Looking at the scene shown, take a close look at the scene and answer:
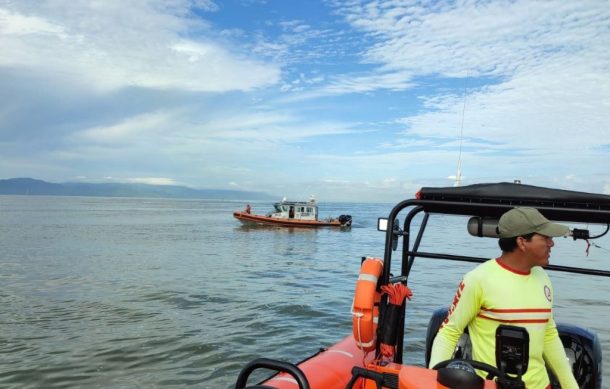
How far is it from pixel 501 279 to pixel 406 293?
0.83 meters

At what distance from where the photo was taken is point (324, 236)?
1442 inches

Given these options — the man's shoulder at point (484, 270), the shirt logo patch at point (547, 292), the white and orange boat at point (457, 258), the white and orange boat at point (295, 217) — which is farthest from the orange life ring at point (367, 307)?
the white and orange boat at point (295, 217)

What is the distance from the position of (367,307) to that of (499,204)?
3.54 feet

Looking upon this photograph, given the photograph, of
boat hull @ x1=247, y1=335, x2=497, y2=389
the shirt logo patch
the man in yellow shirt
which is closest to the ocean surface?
the shirt logo patch

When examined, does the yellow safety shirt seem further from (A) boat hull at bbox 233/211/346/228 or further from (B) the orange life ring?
(A) boat hull at bbox 233/211/346/228

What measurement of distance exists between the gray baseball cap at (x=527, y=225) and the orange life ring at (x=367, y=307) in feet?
2.99

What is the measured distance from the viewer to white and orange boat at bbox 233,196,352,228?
39.4 m

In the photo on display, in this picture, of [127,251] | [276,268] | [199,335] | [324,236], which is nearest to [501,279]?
[199,335]

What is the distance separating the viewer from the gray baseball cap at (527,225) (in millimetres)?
2188

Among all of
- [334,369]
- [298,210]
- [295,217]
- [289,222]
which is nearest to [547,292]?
[334,369]

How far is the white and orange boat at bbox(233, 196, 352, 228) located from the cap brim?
1451 inches

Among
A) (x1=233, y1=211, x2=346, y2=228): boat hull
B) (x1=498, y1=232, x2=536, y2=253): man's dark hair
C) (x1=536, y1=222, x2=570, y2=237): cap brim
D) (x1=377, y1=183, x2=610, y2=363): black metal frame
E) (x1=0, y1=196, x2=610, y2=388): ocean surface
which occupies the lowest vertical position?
(x1=0, y1=196, x2=610, y2=388): ocean surface

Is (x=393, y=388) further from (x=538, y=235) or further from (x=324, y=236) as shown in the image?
(x=324, y=236)

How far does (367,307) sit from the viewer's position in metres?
2.88
